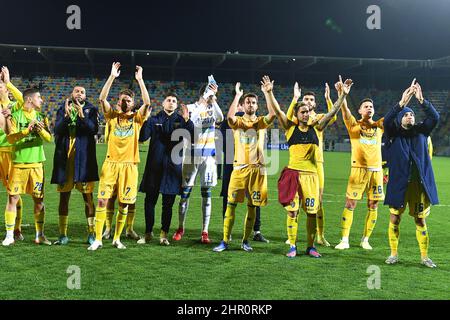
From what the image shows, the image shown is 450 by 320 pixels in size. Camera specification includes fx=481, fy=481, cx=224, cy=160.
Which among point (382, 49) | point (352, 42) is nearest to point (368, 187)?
point (352, 42)

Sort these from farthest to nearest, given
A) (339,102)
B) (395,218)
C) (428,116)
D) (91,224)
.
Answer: (91,224) → (339,102) → (395,218) → (428,116)

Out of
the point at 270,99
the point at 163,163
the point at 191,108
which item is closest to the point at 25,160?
the point at 163,163

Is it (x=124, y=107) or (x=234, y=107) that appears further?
(x=124, y=107)

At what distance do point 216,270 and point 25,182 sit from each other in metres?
2.91

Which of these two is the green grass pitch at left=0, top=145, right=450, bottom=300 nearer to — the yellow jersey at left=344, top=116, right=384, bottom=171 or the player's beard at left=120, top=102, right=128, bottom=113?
the yellow jersey at left=344, top=116, right=384, bottom=171

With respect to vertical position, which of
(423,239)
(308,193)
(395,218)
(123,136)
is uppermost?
(123,136)

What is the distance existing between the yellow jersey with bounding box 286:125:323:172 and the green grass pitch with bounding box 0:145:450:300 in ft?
3.79

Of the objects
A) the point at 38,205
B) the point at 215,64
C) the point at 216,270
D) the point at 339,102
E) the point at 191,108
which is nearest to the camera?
the point at 216,270

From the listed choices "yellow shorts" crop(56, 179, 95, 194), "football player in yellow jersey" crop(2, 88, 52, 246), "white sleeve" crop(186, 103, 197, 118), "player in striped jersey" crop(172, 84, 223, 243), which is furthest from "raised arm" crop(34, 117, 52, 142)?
"white sleeve" crop(186, 103, 197, 118)

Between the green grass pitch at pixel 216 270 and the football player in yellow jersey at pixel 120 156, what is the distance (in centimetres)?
47

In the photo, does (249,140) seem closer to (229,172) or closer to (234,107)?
(234,107)

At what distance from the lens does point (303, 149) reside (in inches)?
240
